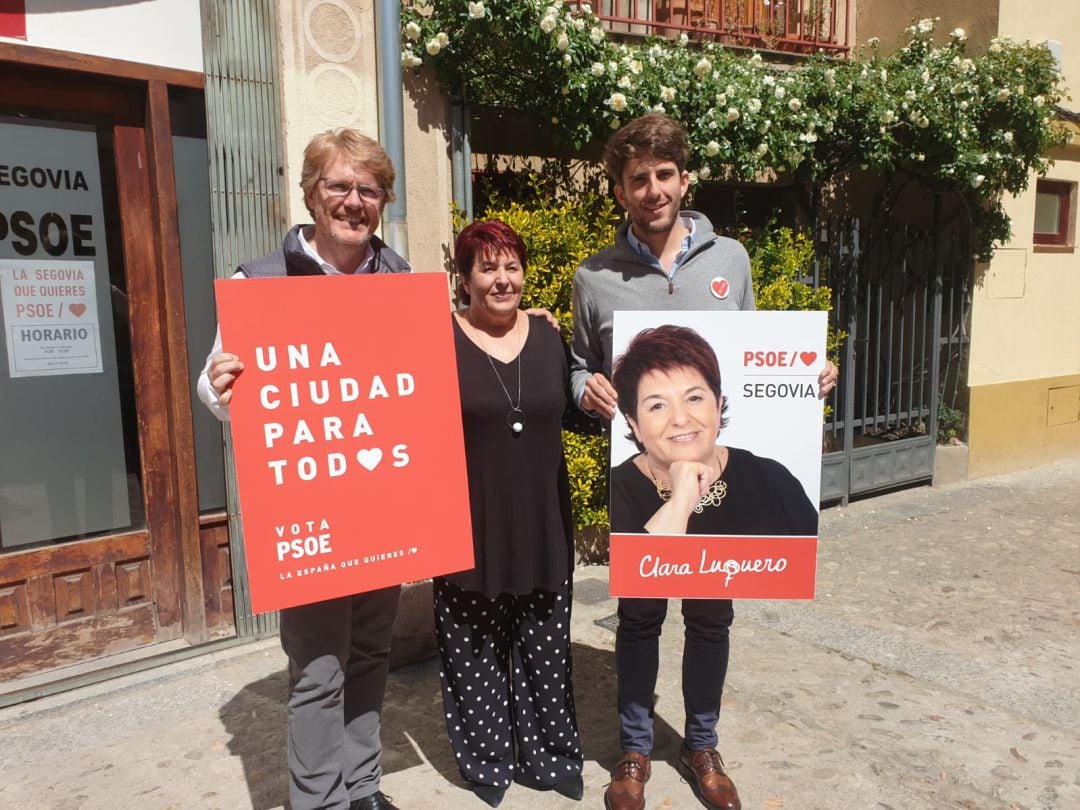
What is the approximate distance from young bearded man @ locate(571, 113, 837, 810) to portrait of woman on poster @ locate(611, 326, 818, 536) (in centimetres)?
12

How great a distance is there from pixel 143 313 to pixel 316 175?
1985mm

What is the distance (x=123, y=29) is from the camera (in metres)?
3.71

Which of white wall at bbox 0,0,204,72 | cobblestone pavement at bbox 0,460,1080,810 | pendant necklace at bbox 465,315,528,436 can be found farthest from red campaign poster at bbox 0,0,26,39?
cobblestone pavement at bbox 0,460,1080,810

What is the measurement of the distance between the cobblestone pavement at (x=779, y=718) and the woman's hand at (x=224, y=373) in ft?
5.02

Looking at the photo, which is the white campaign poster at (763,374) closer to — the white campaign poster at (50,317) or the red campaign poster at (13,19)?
the white campaign poster at (50,317)

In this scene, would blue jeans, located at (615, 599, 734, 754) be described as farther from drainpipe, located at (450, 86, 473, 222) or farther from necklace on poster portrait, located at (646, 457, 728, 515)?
drainpipe, located at (450, 86, 473, 222)

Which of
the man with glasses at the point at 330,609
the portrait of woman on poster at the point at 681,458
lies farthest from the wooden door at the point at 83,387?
the portrait of woman on poster at the point at 681,458

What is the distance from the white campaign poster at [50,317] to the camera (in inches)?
145

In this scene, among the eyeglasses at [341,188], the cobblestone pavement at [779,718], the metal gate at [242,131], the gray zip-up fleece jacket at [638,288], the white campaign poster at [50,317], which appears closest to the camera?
the eyeglasses at [341,188]

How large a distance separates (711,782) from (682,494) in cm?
100

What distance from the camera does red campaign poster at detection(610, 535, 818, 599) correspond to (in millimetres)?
2611

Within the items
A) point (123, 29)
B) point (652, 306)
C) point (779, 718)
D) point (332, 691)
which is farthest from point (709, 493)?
point (123, 29)

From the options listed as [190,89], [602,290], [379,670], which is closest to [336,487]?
[379,670]

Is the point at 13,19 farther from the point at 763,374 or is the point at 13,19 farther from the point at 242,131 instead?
the point at 763,374
